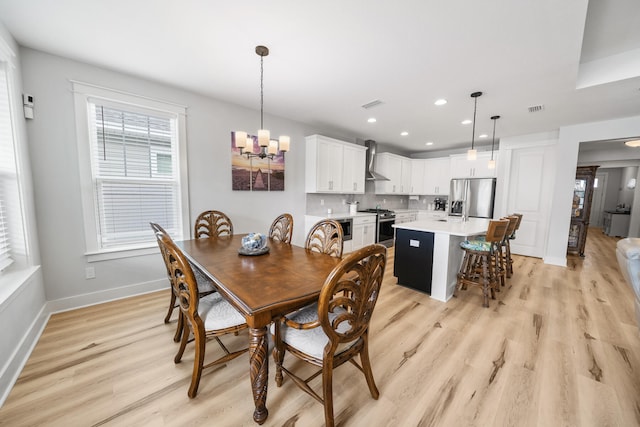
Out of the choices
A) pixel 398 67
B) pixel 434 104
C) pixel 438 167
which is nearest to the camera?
pixel 398 67

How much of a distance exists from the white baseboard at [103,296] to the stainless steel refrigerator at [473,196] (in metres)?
5.47

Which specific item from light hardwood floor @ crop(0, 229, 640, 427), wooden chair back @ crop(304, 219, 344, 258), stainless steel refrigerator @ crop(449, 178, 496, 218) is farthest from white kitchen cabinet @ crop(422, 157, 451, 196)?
wooden chair back @ crop(304, 219, 344, 258)

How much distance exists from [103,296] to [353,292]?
299 centimetres

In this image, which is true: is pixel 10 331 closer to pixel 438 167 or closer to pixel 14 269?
pixel 14 269

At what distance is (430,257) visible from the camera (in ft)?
9.53

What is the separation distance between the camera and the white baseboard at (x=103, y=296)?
241 cm

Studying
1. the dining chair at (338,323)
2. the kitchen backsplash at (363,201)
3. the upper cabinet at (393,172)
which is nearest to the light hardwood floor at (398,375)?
the dining chair at (338,323)

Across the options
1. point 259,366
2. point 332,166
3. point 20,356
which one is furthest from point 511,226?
point 20,356

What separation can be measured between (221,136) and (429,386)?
11.6 ft

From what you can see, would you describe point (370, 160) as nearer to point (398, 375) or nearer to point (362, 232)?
point (362, 232)

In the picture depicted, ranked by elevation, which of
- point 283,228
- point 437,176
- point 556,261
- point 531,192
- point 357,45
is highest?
point 357,45

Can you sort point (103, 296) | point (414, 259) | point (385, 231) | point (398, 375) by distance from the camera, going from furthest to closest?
1. point (385, 231)
2. point (414, 259)
3. point (103, 296)
4. point (398, 375)

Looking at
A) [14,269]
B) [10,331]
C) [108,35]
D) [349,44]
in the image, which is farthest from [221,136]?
[10,331]

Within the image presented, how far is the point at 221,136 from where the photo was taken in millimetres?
3336
